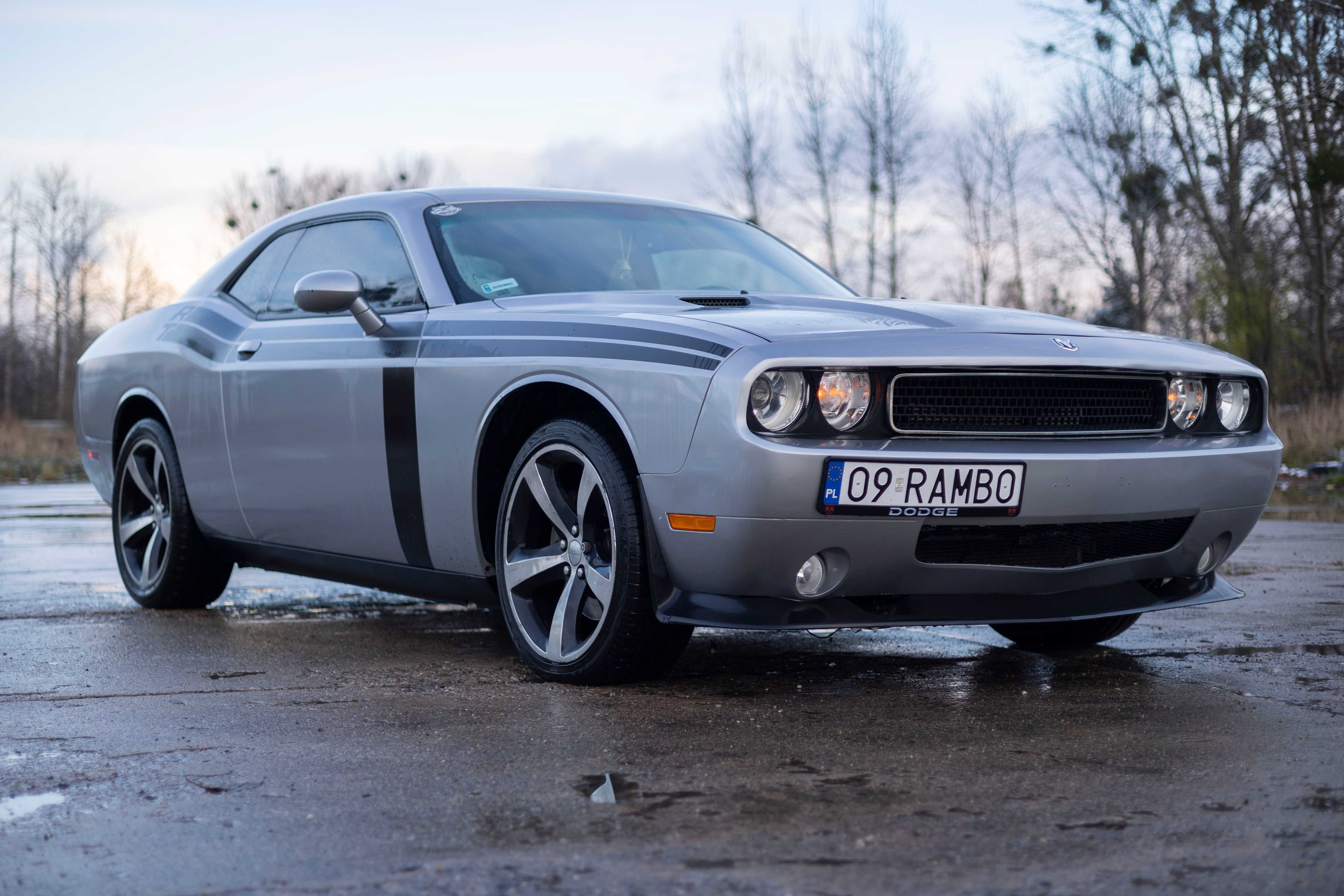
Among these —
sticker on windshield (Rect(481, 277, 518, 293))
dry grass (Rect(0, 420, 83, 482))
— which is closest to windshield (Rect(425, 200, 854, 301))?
sticker on windshield (Rect(481, 277, 518, 293))

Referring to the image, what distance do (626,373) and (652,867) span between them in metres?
1.57

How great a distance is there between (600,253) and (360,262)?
2.89ft

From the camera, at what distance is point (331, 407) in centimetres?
452

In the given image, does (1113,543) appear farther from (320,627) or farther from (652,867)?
(320,627)

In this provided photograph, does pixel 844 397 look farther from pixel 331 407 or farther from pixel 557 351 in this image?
pixel 331 407

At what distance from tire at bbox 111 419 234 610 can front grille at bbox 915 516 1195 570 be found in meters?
3.22

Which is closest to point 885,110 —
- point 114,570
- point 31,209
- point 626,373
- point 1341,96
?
point 1341,96

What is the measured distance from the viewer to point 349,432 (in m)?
4.44

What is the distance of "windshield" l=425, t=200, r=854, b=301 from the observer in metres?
4.39

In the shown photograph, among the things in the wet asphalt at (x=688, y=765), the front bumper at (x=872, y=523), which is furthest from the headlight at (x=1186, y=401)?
the wet asphalt at (x=688, y=765)

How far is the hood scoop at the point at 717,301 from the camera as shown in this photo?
393cm

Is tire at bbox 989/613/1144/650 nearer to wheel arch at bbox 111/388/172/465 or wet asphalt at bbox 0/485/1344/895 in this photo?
wet asphalt at bbox 0/485/1344/895

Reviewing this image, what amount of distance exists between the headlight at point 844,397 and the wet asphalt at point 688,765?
0.70 meters

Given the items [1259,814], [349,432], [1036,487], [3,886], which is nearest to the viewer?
[3,886]
